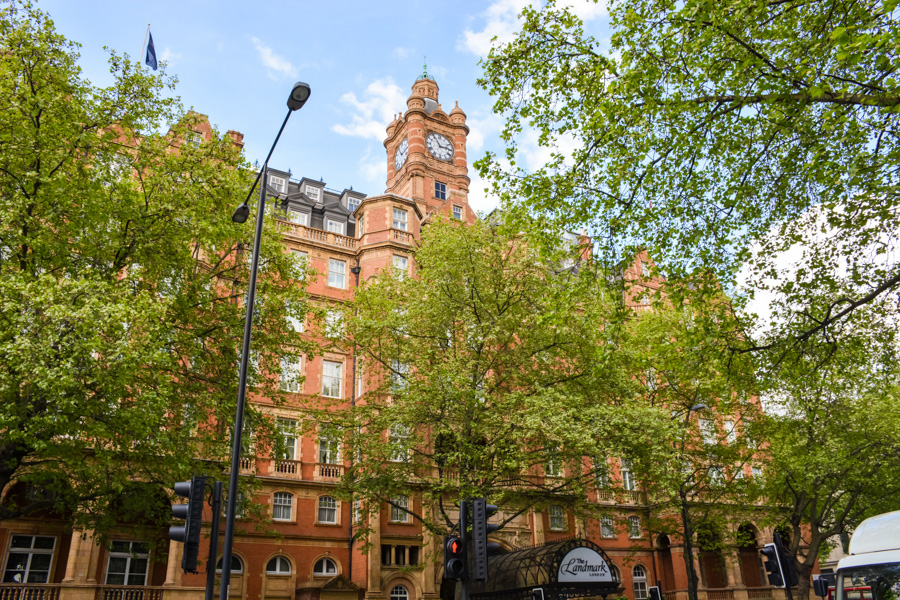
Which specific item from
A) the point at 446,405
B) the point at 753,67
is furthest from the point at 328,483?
the point at 753,67

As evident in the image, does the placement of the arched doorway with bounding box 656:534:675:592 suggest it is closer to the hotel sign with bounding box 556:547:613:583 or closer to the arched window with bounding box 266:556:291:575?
the hotel sign with bounding box 556:547:613:583

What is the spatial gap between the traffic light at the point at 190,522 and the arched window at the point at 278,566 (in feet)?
59.4

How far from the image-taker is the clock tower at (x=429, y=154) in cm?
4181

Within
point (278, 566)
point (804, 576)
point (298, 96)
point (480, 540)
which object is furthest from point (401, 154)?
point (480, 540)

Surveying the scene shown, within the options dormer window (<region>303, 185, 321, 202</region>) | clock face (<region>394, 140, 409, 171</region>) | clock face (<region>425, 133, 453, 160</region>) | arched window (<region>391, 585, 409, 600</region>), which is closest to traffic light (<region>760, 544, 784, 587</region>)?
arched window (<region>391, 585, 409, 600</region>)

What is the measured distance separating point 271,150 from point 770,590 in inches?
1550

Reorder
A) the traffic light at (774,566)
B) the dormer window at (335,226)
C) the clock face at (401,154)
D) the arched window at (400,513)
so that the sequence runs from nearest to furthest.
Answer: the traffic light at (774,566) < the arched window at (400,513) < the dormer window at (335,226) < the clock face at (401,154)

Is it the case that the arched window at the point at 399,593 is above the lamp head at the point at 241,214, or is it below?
below

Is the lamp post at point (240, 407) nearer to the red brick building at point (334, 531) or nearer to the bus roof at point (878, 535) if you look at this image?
the red brick building at point (334, 531)

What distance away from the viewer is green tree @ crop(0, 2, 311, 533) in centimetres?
1484

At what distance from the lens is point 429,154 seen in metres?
44.4

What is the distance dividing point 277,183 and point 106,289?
25.5 meters

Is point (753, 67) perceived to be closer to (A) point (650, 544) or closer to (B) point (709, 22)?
(B) point (709, 22)

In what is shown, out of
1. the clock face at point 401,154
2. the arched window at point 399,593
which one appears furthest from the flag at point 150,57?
the arched window at point 399,593
